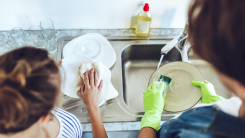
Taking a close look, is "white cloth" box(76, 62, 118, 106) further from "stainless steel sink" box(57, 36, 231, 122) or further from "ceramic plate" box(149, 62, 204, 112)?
"ceramic plate" box(149, 62, 204, 112)

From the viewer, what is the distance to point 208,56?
35 centimetres

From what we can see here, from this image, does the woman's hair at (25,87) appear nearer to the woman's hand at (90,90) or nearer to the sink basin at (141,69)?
the woman's hand at (90,90)

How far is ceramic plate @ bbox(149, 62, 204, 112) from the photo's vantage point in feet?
2.86

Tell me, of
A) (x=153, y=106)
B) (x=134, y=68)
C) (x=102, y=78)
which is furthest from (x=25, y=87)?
(x=134, y=68)

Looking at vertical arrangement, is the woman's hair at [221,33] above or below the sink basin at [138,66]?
above

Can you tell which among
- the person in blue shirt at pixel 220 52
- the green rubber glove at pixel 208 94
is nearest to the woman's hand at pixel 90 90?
the person in blue shirt at pixel 220 52

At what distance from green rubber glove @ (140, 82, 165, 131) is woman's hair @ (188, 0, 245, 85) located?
48 cm

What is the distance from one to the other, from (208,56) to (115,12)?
76 cm

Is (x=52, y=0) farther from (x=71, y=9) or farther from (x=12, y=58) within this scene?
(x=12, y=58)

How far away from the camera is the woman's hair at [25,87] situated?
1.20 ft

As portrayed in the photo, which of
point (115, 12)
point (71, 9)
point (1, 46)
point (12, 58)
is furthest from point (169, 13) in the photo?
point (1, 46)

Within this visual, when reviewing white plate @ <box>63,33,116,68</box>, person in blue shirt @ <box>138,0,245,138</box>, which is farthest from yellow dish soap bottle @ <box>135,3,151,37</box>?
person in blue shirt @ <box>138,0,245,138</box>

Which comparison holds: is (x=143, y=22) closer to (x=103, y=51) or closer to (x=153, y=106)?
(x=103, y=51)

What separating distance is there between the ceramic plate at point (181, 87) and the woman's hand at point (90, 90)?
31cm
